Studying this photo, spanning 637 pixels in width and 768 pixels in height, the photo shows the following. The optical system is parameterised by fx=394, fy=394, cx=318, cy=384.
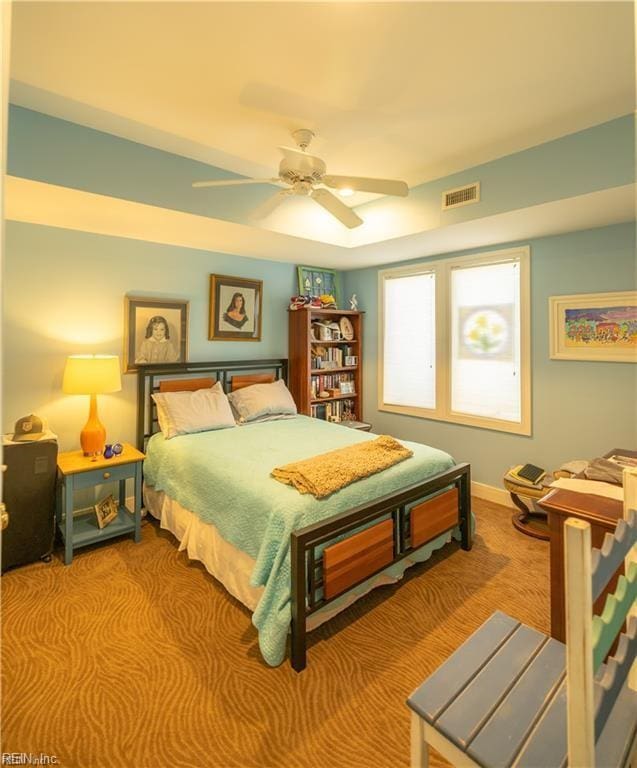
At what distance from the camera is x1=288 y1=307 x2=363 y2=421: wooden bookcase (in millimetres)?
4203

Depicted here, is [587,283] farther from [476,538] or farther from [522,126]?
[476,538]

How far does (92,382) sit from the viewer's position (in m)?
2.74

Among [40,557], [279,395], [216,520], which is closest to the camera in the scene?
[216,520]

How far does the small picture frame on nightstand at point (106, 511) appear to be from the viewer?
2.91 meters

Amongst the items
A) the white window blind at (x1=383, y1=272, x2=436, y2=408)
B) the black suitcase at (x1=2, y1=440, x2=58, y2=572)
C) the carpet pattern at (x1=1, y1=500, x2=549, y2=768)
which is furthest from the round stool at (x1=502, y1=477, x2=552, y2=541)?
the black suitcase at (x1=2, y1=440, x2=58, y2=572)

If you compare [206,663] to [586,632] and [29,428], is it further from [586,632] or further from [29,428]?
[29,428]

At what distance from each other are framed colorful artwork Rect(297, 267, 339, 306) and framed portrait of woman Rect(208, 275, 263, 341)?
546 mm

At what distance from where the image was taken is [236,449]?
274 cm

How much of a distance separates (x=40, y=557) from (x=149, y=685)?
1.43 metres

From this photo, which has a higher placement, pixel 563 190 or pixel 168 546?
pixel 563 190

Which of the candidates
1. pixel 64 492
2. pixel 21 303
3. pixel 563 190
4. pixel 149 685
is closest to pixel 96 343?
pixel 21 303

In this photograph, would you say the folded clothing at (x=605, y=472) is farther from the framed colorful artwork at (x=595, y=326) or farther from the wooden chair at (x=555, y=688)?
the framed colorful artwork at (x=595, y=326)

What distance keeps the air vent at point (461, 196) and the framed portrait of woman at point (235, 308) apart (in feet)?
6.45

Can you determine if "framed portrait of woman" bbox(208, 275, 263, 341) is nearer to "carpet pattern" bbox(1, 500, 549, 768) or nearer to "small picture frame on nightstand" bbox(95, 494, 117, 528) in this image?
"small picture frame on nightstand" bbox(95, 494, 117, 528)
